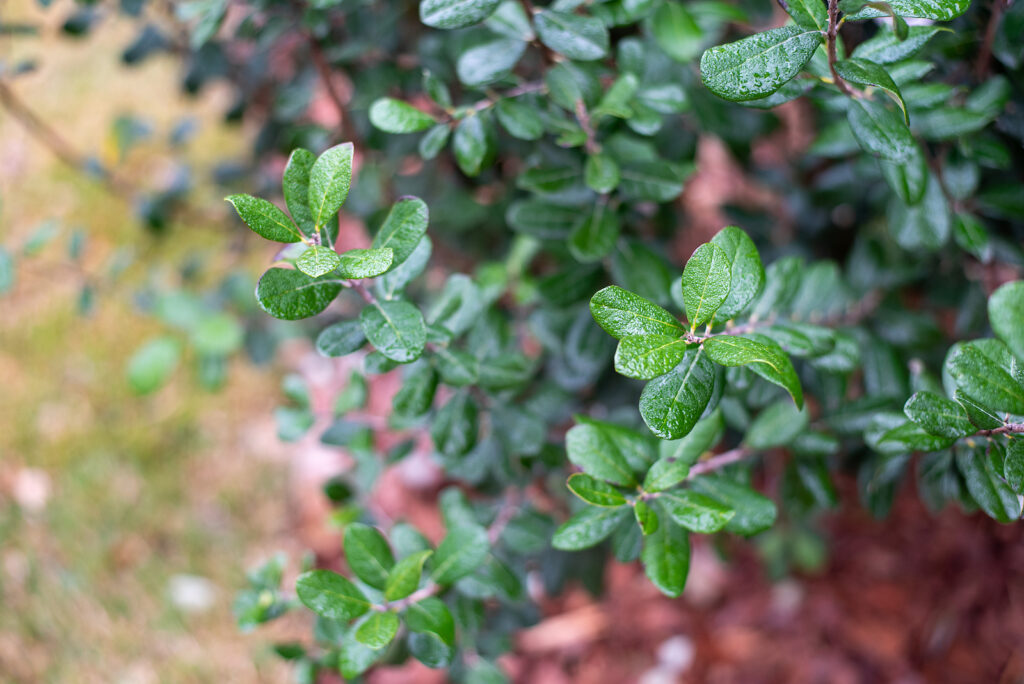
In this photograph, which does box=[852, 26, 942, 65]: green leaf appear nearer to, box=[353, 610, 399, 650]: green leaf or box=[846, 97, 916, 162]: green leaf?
box=[846, 97, 916, 162]: green leaf

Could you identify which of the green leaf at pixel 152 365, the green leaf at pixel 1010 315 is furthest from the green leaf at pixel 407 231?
the green leaf at pixel 152 365

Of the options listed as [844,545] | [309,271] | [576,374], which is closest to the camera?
[309,271]

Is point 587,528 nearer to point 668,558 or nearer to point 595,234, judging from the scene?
point 668,558

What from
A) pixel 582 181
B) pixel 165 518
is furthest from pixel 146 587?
pixel 582 181

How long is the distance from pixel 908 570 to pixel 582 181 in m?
1.48

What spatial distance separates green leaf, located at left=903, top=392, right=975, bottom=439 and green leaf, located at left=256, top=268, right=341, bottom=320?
56 cm

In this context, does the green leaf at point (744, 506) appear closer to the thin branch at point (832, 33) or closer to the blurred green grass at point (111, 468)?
the thin branch at point (832, 33)

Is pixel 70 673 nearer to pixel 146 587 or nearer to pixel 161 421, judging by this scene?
pixel 146 587

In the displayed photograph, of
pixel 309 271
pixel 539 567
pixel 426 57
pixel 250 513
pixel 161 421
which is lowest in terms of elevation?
pixel 250 513

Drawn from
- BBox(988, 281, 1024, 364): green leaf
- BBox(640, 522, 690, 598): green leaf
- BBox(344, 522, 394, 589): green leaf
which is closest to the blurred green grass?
Result: BBox(344, 522, 394, 589): green leaf

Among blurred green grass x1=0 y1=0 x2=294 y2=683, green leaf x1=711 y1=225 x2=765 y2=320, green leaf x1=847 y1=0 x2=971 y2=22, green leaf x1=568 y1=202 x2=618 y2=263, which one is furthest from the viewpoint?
blurred green grass x1=0 y1=0 x2=294 y2=683

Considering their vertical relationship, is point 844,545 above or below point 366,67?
below

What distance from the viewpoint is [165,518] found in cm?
217

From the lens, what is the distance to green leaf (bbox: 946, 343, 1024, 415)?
70 centimetres
